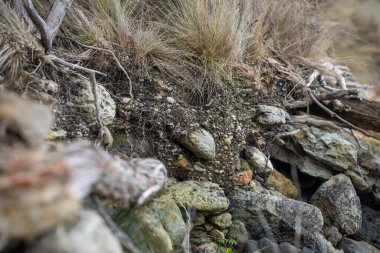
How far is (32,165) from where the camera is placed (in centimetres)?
88

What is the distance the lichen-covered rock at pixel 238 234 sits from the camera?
7.04 ft

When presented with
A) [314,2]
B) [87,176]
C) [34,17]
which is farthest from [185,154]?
[314,2]

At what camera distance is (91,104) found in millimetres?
2074

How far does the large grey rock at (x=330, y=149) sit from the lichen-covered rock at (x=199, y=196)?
2.72 ft

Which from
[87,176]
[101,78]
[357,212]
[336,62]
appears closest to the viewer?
[87,176]

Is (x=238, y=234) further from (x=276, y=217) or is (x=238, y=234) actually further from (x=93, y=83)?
(x=93, y=83)

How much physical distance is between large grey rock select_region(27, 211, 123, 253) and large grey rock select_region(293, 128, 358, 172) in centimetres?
200

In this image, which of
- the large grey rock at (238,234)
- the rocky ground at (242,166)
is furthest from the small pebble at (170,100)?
the large grey rock at (238,234)

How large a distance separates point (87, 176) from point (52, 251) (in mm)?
185

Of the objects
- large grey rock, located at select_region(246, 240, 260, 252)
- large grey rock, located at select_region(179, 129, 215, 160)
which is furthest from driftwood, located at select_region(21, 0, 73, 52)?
large grey rock, located at select_region(246, 240, 260, 252)

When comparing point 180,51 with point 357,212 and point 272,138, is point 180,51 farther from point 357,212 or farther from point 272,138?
point 357,212

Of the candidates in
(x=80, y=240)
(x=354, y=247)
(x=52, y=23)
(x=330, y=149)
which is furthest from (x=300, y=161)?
(x=80, y=240)

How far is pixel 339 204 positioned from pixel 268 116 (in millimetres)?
673

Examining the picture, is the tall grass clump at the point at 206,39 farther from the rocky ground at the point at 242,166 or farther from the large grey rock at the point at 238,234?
the large grey rock at the point at 238,234
